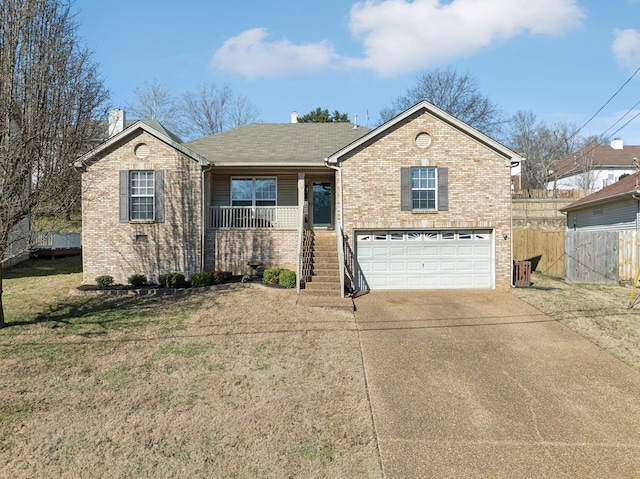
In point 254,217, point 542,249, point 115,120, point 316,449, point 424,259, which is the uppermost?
point 115,120

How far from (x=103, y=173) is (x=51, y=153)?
4939 millimetres

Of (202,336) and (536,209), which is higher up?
(536,209)

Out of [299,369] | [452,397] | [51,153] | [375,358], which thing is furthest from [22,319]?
[452,397]

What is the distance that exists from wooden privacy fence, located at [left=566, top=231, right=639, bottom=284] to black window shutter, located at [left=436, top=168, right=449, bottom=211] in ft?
19.0

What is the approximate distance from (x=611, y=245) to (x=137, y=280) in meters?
16.5

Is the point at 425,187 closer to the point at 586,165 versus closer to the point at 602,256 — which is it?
the point at 602,256

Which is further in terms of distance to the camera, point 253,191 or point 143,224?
point 253,191

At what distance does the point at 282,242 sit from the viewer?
1466 cm

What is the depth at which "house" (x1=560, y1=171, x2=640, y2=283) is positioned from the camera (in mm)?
13762

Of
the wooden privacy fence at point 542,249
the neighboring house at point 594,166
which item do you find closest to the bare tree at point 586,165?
the neighboring house at point 594,166

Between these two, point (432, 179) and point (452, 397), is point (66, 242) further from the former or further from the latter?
point (452, 397)

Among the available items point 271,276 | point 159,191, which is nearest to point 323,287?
point 271,276

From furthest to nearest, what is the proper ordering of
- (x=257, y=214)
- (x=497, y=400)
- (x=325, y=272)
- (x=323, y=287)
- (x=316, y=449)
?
(x=257, y=214), (x=325, y=272), (x=323, y=287), (x=497, y=400), (x=316, y=449)

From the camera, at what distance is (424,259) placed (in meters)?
13.4
